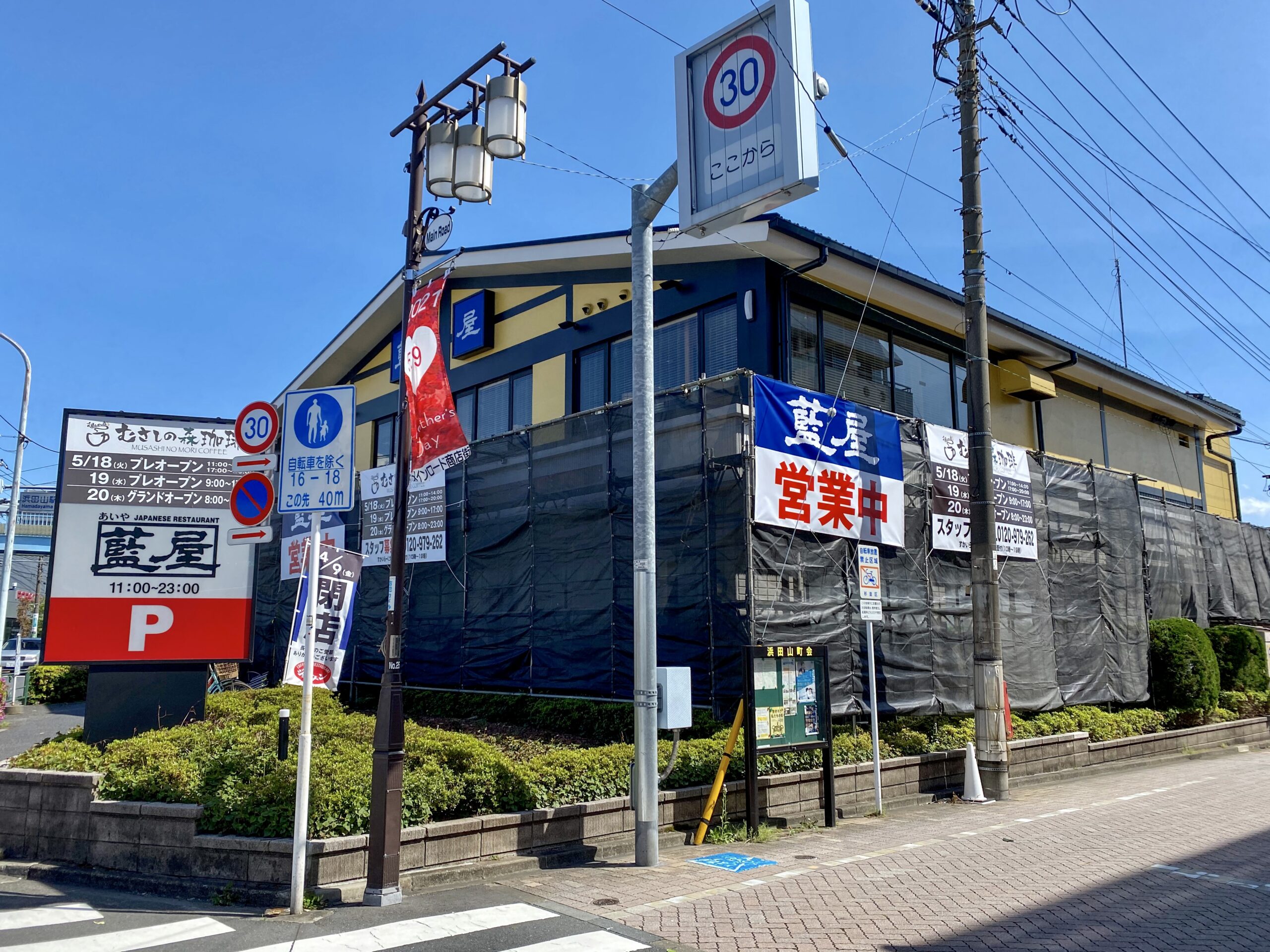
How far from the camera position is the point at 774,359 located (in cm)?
1395

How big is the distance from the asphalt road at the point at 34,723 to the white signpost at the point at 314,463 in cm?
812

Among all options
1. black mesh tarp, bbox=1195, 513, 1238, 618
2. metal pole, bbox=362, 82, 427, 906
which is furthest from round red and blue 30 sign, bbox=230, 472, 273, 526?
black mesh tarp, bbox=1195, 513, 1238, 618

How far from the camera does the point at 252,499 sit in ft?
27.1

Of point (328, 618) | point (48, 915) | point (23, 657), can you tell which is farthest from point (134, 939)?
point (23, 657)

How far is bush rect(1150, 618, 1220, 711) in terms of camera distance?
17781mm

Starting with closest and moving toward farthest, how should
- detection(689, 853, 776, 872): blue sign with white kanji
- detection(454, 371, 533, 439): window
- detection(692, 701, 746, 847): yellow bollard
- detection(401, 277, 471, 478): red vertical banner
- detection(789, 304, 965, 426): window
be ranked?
detection(689, 853, 776, 872): blue sign with white kanji
detection(401, 277, 471, 478): red vertical banner
detection(692, 701, 746, 847): yellow bollard
detection(789, 304, 965, 426): window
detection(454, 371, 533, 439): window

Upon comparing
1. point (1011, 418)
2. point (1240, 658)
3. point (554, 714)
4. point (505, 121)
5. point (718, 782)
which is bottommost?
point (718, 782)

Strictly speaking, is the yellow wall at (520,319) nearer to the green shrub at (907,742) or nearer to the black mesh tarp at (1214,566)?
the green shrub at (907,742)

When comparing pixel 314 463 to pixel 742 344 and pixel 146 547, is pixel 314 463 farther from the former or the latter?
pixel 742 344

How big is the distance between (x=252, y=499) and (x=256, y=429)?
0.61 m

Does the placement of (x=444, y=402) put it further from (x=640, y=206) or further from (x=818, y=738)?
(x=818, y=738)

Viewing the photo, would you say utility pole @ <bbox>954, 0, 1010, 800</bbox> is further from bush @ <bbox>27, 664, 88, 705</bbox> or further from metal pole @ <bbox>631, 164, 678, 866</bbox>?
bush @ <bbox>27, 664, 88, 705</bbox>

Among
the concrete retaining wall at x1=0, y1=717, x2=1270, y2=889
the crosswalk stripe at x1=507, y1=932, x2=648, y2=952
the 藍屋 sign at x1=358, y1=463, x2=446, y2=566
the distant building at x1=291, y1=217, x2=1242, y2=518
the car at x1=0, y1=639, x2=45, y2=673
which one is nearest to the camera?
the crosswalk stripe at x1=507, y1=932, x2=648, y2=952

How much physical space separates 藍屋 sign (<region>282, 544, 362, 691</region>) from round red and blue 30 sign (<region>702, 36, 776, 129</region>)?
5.32 m
